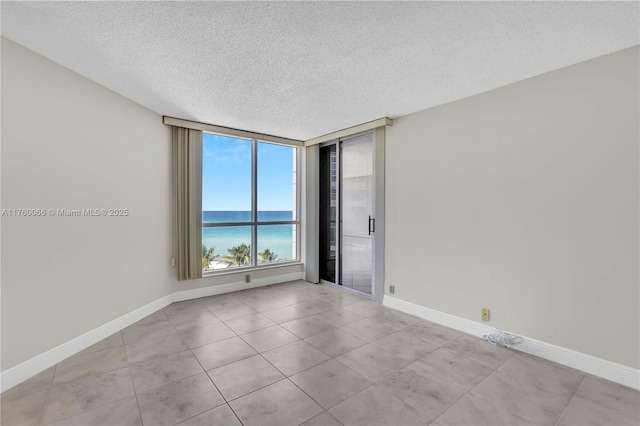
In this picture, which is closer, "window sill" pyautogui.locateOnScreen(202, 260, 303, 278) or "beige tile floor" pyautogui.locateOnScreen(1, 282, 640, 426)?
"beige tile floor" pyautogui.locateOnScreen(1, 282, 640, 426)

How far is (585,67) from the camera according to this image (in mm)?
2342

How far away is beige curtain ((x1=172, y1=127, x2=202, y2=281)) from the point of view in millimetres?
3975

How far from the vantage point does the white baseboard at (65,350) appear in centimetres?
209

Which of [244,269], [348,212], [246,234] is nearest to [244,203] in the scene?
[246,234]

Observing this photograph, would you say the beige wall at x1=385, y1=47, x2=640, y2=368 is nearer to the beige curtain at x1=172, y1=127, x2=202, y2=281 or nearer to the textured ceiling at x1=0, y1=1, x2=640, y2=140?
the textured ceiling at x1=0, y1=1, x2=640, y2=140

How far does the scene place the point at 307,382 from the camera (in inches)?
85.4

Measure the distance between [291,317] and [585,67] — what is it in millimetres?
3697

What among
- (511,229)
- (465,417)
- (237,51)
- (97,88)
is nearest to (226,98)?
(237,51)

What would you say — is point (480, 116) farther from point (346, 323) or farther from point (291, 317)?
point (291, 317)

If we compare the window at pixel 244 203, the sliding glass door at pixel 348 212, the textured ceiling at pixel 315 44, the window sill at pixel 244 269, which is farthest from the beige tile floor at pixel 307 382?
the textured ceiling at pixel 315 44

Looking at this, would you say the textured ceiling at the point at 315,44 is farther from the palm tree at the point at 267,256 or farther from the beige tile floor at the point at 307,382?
the palm tree at the point at 267,256

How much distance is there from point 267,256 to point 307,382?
10.1ft

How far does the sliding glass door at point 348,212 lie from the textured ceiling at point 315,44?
1.38m

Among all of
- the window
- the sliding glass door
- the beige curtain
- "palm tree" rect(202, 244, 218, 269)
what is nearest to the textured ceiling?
the beige curtain
